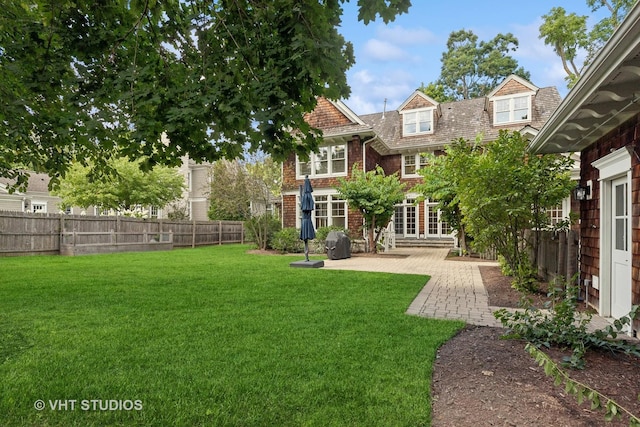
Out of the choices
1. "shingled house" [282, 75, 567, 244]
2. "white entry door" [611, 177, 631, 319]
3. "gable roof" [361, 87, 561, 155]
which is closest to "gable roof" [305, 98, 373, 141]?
"shingled house" [282, 75, 567, 244]

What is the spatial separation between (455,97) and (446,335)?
32771 millimetres

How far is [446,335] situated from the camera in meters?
4.29

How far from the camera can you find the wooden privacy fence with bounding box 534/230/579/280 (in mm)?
6346

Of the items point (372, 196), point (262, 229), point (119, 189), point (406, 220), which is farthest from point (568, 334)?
point (119, 189)

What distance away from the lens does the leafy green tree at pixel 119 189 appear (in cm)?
2039

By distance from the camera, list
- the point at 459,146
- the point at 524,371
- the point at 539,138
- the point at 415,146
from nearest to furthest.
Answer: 1. the point at 524,371
2. the point at 539,138
3. the point at 459,146
4. the point at 415,146

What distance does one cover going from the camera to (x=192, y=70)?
3.30 meters

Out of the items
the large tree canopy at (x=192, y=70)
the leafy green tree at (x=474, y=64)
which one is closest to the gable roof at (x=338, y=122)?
the large tree canopy at (x=192, y=70)

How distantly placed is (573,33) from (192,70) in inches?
886

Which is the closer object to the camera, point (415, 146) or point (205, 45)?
point (205, 45)

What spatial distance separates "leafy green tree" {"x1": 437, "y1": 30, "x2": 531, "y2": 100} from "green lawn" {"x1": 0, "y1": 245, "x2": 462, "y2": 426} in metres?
30.6

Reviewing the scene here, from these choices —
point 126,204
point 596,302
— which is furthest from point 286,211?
point 596,302

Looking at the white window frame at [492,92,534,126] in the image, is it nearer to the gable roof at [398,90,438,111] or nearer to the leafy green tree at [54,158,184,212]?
the gable roof at [398,90,438,111]

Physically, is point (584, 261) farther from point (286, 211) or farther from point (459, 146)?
point (286, 211)
